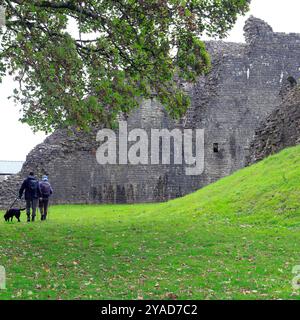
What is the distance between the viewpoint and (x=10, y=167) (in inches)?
2283

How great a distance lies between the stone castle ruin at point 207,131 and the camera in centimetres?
3284

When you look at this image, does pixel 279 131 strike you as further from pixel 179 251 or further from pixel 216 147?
pixel 179 251

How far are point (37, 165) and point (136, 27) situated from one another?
18.8 meters

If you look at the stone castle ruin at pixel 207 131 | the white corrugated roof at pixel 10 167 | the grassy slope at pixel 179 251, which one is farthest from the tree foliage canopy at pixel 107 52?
the white corrugated roof at pixel 10 167

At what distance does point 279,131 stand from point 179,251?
12.5m

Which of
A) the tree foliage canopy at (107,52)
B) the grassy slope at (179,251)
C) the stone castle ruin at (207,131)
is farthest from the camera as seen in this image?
the stone castle ruin at (207,131)

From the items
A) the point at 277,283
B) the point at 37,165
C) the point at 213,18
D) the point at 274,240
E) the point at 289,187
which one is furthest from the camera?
the point at 37,165

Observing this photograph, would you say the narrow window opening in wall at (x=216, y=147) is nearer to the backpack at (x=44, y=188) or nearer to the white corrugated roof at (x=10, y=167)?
the backpack at (x=44, y=188)

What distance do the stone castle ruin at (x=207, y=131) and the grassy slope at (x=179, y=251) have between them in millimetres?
11876

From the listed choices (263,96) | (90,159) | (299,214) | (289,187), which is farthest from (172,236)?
(263,96)

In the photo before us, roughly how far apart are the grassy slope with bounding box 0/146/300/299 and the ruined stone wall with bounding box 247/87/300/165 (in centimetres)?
263

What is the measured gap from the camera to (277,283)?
10.1 m

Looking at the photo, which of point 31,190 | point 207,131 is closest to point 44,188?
point 31,190

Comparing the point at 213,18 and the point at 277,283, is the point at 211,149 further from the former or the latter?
the point at 277,283
